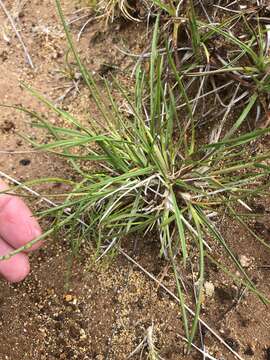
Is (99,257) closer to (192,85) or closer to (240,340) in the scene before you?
(240,340)

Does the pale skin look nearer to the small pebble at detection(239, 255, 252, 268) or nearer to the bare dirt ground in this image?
the bare dirt ground

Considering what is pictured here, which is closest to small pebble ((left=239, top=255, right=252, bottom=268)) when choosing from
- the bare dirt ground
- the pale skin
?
the bare dirt ground

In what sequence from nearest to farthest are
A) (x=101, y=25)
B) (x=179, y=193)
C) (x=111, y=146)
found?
1. (x=111, y=146)
2. (x=179, y=193)
3. (x=101, y=25)

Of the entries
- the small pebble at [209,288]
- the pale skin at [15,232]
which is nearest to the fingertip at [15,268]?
the pale skin at [15,232]

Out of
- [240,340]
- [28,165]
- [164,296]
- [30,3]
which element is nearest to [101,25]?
[30,3]

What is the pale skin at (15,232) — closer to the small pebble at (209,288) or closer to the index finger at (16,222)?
the index finger at (16,222)

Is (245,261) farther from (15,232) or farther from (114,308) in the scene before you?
(15,232)

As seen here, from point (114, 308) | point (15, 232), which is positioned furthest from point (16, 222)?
point (114, 308)

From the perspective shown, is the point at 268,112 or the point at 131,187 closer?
the point at 131,187
